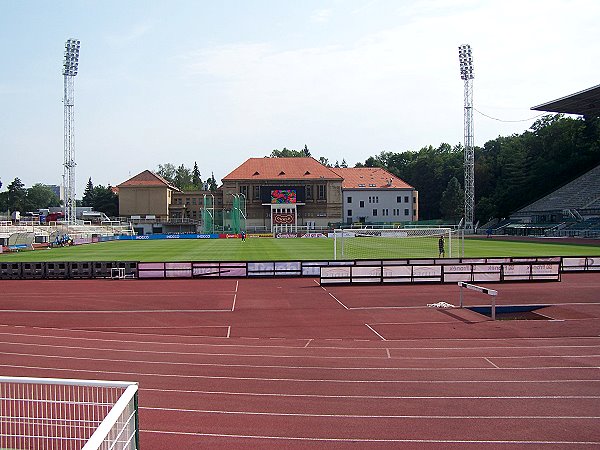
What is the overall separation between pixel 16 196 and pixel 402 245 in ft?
408

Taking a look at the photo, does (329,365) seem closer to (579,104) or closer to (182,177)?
(579,104)

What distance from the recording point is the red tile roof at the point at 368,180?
109m

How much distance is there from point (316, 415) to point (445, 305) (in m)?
13.6

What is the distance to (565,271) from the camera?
33156 millimetres

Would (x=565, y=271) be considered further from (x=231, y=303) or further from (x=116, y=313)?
(x=116, y=313)

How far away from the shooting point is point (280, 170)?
352 feet

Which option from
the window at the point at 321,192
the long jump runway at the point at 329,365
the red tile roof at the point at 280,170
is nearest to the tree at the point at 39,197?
the red tile roof at the point at 280,170

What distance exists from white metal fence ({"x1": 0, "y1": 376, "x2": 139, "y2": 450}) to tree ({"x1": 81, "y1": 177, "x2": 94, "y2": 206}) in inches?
5753

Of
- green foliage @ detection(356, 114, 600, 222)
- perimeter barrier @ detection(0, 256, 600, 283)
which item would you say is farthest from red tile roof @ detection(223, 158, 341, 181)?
perimeter barrier @ detection(0, 256, 600, 283)

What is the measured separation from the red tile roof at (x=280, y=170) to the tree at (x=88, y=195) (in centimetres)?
5808

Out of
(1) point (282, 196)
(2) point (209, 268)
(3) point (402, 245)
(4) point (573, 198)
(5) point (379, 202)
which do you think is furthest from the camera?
(5) point (379, 202)

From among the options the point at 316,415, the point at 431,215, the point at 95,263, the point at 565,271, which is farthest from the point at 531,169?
the point at 316,415

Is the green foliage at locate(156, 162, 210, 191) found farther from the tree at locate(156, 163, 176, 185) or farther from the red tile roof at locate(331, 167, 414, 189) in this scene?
the red tile roof at locate(331, 167, 414, 189)

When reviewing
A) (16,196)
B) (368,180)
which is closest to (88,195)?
(16,196)
